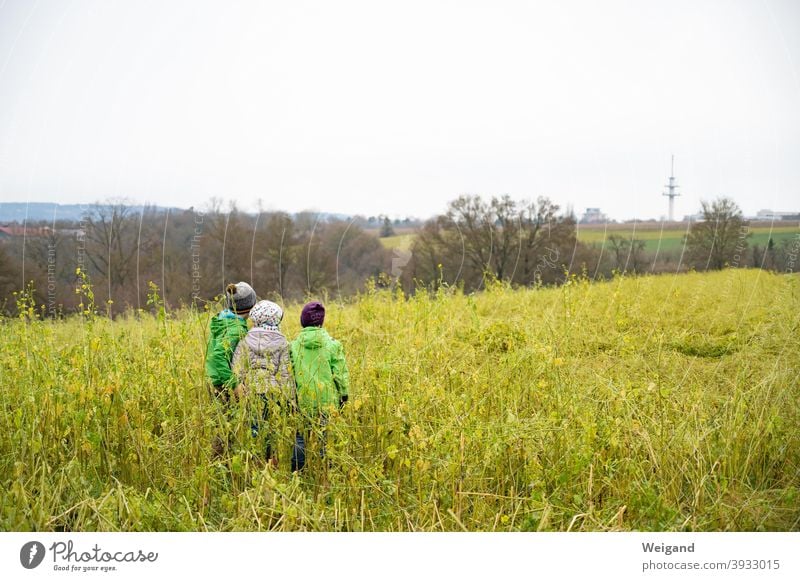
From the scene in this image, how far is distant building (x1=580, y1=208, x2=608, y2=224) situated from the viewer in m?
6.28

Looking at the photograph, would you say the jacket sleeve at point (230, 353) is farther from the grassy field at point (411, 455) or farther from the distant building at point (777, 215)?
the distant building at point (777, 215)

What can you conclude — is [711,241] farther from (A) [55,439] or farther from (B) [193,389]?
(A) [55,439]

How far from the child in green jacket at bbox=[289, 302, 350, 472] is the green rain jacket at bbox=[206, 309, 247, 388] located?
34 cm

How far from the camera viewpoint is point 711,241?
6.72m

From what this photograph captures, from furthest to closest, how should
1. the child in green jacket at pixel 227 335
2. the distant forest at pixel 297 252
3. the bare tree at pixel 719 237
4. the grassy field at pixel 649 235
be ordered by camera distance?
the grassy field at pixel 649 235 → the bare tree at pixel 719 237 → the distant forest at pixel 297 252 → the child in green jacket at pixel 227 335

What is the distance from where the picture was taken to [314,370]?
3422 mm

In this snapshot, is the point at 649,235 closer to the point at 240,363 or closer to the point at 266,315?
the point at 266,315

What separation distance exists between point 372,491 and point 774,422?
7.46ft

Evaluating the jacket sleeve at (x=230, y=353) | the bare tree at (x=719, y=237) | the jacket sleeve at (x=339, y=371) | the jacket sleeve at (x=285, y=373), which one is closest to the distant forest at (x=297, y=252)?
the bare tree at (x=719, y=237)

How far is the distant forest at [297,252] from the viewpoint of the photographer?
4891mm

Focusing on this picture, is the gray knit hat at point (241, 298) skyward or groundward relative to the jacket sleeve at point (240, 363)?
skyward

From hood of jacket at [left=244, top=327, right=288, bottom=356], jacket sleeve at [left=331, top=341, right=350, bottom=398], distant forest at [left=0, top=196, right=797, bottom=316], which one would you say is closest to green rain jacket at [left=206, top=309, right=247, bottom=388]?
hood of jacket at [left=244, top=327, right=288, bottom=356]

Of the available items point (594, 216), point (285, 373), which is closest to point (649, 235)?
point (594, 216)

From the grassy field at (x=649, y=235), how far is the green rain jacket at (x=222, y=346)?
9.22 feet
